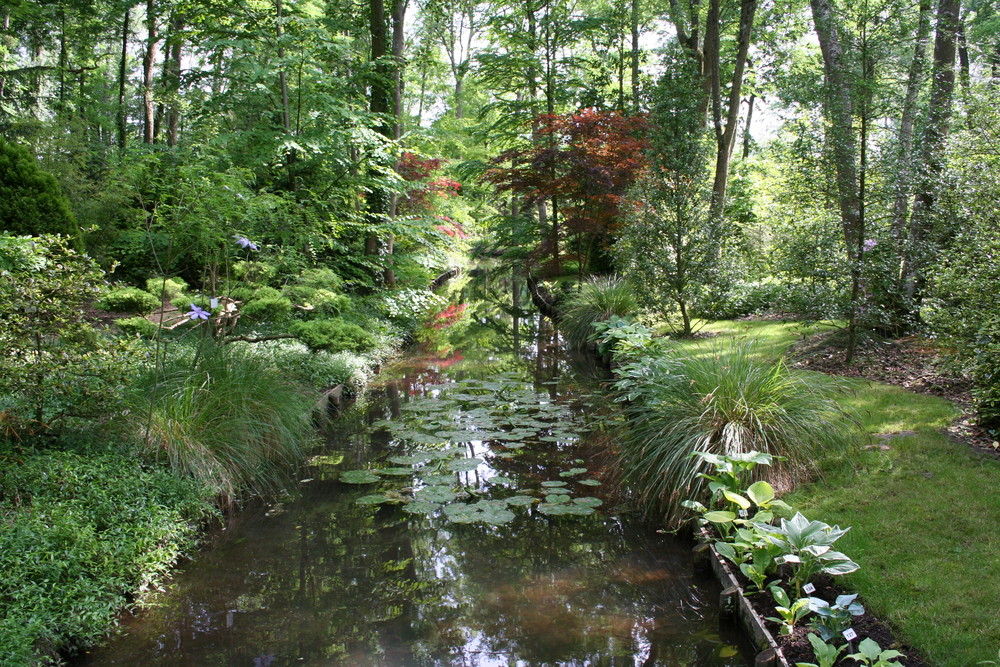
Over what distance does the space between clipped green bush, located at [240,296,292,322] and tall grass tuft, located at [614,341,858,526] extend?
171 inches

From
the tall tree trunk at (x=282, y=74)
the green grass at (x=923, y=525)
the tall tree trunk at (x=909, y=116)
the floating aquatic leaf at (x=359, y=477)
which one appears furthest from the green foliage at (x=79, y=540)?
the tall tree trunk at (x=909, y=116)

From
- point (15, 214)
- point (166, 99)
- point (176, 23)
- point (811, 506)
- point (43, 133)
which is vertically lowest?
point (811, 506)

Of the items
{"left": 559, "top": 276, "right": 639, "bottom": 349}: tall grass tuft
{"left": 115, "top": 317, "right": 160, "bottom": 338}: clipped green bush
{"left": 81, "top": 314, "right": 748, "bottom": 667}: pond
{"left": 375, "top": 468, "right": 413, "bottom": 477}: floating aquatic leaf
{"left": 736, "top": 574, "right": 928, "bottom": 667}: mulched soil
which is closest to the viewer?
{"left": 736, "top": 574, "right": 928, "bottom": 667}: mulched soil

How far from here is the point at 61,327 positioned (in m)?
3.64

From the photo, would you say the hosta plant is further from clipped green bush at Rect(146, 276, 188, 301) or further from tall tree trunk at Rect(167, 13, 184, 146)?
tall tree trunk at Rect(167, 13, 184, 146)

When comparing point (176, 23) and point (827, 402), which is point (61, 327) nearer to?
point (827, 402)

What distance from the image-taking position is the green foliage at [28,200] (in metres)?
7.22

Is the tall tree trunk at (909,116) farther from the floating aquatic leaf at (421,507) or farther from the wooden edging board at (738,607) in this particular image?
the floating aquatic leaf at (421,507)

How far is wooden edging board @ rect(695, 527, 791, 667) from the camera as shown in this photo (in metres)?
2.50

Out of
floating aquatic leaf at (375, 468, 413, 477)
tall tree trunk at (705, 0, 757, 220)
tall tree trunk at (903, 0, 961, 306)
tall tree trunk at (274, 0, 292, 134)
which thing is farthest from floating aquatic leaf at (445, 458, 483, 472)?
tall tree trunk at (705, 0, 757, 220)

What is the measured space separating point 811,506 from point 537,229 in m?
11.1

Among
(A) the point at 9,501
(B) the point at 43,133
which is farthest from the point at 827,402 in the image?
(B) the point at 43,133

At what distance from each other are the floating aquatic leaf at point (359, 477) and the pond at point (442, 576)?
24 mm

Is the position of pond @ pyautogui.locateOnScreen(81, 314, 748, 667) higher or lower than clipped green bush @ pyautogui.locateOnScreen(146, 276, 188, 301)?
lower
